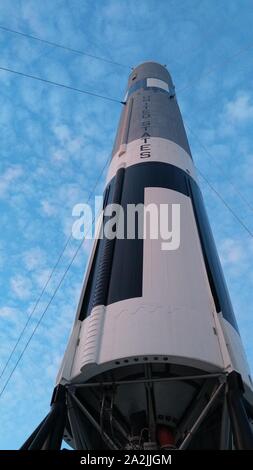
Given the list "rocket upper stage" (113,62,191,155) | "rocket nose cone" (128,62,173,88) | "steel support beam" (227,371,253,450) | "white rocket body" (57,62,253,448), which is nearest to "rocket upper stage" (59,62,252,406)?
"white rocket body" (57,62,253,448)

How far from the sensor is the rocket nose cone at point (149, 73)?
11945 millimetres

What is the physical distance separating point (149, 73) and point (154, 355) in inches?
366

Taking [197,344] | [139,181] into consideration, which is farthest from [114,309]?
[139,181]

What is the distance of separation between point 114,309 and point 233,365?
1.44 m

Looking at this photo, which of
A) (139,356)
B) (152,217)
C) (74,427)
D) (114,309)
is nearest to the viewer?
(139,356)

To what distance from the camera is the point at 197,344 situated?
471cm

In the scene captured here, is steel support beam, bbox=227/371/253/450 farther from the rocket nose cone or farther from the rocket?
the rocket nose cone

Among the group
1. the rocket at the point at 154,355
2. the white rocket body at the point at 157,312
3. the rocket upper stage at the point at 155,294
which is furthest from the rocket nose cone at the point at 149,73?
the rocket at the point at 154,355

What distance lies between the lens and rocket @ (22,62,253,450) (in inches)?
180

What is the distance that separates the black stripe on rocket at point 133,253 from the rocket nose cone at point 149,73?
5112mm

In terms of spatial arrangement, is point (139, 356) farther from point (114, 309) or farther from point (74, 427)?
point (74, 427)

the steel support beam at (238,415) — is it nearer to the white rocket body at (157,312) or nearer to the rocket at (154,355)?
the rocket at (154,355)

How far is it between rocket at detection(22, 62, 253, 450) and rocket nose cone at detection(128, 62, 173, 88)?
6.41 meters
